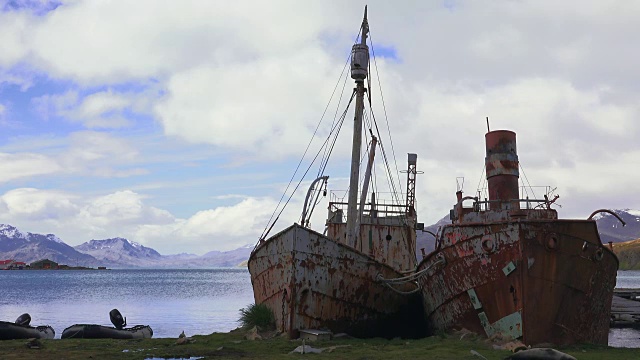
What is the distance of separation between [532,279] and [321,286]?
6.15 metres

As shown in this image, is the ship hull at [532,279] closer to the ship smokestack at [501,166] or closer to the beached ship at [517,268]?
the beached ship at [517,268]

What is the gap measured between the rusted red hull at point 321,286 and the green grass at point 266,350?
1.00 metres

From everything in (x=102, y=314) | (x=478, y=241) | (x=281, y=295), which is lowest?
(x=102, y=314)

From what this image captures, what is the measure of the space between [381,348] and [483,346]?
8.57 feet

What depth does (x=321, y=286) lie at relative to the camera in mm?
17766

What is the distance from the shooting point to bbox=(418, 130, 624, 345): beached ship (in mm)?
14852

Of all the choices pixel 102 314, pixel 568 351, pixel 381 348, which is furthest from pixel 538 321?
pixel 102 314

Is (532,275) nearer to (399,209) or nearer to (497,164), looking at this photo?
(497,164)

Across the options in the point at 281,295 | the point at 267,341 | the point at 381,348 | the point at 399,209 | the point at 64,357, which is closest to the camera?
the point at 64,357

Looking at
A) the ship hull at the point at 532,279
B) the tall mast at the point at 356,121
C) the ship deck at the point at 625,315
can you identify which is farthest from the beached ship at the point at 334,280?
the ship deck at the point at 625,315

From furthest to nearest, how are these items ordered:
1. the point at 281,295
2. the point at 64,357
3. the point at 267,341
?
the point at 281,295 → the point at 267,341 → the point at 64,357

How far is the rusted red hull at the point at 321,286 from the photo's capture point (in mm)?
17500

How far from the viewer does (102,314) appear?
48156 mm

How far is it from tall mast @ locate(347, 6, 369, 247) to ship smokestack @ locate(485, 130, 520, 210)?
18.3ft
